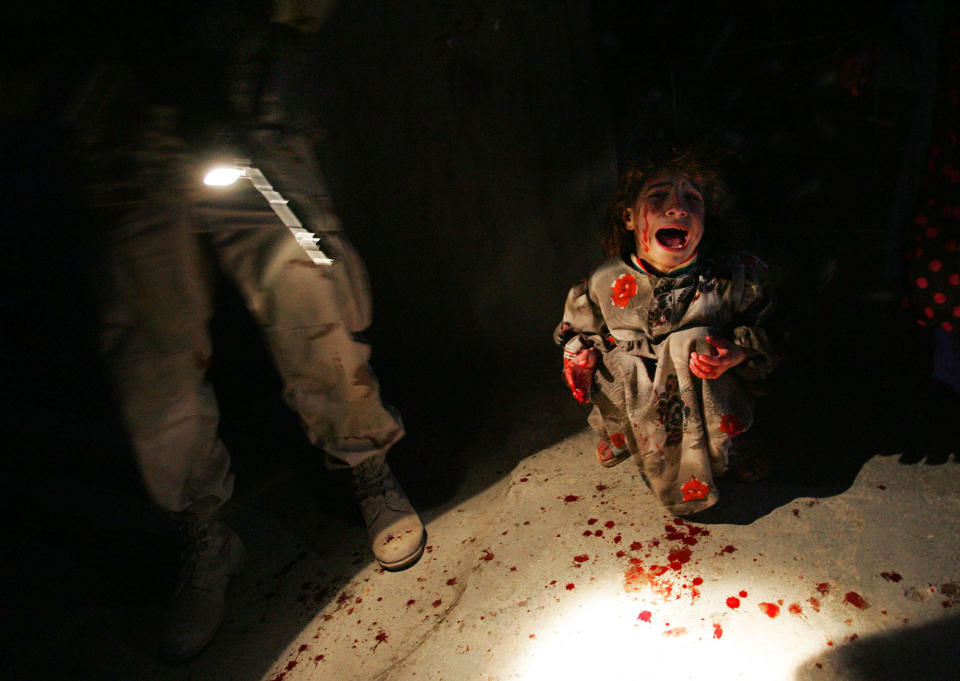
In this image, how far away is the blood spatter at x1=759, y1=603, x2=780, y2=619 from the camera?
140cm

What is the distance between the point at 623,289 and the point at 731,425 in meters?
0.55

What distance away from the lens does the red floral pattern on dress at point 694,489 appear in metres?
1.70

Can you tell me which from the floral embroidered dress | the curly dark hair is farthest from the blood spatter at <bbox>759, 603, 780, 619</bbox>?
the curly dark hair

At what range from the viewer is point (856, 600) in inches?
55.1

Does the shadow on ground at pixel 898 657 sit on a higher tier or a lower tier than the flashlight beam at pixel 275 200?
lower

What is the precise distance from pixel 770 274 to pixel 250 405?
2.87 m

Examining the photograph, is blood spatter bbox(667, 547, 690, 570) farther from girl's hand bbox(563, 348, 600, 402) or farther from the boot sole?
the boot sole

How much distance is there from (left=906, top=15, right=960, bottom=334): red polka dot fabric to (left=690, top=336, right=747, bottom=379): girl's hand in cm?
58

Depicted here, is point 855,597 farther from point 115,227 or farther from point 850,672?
point 115,227

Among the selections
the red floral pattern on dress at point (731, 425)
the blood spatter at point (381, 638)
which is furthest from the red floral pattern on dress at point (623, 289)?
the blood spatter at point (381, 638)

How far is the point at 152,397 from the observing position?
169 cm

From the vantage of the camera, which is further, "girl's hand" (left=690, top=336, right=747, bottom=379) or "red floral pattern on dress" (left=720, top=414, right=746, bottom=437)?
"red floral pattern on dress" (left=720, top=414, right=746, bottom=437)

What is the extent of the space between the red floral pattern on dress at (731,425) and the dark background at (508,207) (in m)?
0.27

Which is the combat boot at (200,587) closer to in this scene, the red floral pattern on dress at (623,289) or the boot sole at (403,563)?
the boot sole at (403,563)
